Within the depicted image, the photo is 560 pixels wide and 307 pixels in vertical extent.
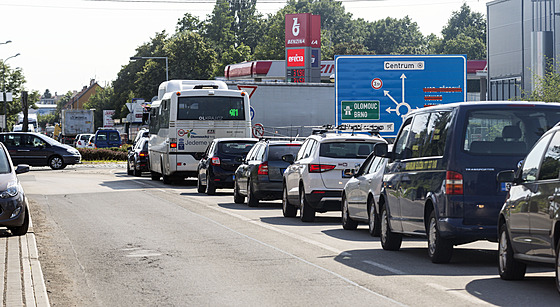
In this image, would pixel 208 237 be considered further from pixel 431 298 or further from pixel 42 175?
pixel 42 175

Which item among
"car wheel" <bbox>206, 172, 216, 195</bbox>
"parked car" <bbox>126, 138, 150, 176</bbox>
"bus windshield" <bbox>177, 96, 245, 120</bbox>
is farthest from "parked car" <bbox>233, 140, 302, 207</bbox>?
"parked car" <bbox>126, 138, 150, 176</bbox>

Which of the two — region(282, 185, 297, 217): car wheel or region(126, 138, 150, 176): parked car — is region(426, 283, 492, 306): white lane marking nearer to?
region(282, 185, 297, 217): car wheel

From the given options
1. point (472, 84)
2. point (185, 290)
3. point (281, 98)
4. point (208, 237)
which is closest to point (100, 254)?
point (208, 237)

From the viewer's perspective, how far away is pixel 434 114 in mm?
11977

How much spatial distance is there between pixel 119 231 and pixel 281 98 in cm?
3214

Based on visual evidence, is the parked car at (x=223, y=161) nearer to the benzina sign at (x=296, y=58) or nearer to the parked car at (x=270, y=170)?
the parked car at (x=270, y=170)

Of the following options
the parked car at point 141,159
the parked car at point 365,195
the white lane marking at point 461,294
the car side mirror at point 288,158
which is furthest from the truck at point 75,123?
the white lane marking at point 461,294

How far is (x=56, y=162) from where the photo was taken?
4712 centimetres

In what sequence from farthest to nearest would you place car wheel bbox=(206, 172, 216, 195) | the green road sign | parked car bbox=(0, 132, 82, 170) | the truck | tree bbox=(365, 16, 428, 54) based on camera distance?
tree bbox=(365, 16, 428, 54)
the truck
parked car bbox=(0, 132, 82, 170)
the green road sign
car wheel bbox=(206, 172, 216, 195)

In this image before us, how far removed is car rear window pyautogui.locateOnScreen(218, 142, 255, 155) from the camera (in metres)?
27.7

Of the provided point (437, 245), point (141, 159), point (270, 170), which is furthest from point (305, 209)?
point (141, 159)

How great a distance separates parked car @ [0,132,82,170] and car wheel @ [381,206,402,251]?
34.7m

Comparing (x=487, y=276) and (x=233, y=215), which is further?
(x=233, y=215)

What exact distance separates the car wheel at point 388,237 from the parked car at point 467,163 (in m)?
1.13
